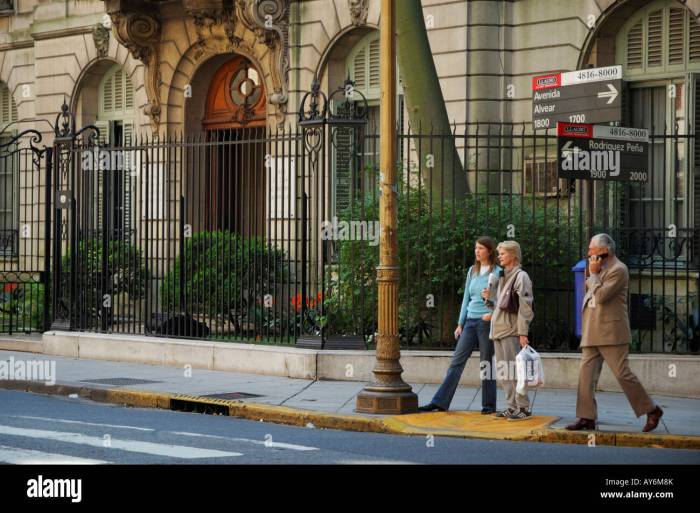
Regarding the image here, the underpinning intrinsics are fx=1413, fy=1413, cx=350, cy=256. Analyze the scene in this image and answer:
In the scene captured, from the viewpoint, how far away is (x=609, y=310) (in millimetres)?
13109

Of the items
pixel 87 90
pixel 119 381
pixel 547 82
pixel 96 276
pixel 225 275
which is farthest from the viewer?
pixel 87 90

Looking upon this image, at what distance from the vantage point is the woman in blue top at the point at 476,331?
1444 cm

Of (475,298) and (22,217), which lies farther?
(22,217)

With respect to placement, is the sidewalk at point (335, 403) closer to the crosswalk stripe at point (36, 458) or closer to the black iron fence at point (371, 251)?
the black iron fence at point (371, 251)

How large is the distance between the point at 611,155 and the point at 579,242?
1.58 m

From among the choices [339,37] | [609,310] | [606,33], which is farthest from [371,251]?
[339,37]

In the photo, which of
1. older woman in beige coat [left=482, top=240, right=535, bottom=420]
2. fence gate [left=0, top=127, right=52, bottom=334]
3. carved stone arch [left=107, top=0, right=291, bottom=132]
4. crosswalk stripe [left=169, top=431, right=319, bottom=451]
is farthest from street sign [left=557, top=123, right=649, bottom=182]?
fence gate [left=0, top=127, right=52, bottom=334]

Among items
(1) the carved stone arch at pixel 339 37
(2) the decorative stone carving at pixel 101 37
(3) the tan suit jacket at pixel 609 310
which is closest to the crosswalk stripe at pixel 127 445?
(3) the tan suit jacket at pixel 609 310

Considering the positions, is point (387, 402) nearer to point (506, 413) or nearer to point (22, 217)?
point (506, 413)

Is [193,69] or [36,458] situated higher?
[193,69]

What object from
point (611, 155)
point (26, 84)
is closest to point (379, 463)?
point (611, 155)

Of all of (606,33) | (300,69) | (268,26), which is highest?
(268,26)

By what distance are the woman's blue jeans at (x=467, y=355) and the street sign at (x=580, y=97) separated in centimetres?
286

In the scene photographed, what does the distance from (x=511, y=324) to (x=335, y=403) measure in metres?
2.31
